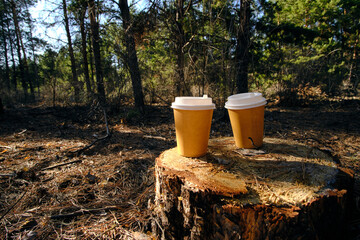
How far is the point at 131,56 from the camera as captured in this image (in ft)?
16.0

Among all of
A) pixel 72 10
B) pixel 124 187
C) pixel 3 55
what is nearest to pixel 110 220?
pixel 124 187

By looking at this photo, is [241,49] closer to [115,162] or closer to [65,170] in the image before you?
[115,162]

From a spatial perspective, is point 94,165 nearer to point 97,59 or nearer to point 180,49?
point 180,49

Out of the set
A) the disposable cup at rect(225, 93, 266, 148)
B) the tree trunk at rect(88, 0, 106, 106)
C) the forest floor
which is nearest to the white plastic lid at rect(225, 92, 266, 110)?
the disposable cup at rect(225, 93, 266, 148)

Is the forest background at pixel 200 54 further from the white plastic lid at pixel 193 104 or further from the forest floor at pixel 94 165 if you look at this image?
the white plastic lid at pixel 193 104

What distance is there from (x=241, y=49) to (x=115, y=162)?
372 cm

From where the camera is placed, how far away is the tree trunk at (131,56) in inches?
184

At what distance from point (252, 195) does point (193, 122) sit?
0.60 m

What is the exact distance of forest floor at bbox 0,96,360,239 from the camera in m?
1.52

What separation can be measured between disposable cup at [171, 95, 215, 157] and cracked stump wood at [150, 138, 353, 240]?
9 centimetres

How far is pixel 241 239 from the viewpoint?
0.92m

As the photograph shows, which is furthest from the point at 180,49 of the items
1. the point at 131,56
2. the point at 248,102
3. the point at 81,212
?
the point at 81,212

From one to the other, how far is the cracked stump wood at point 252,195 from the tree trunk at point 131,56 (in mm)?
4060

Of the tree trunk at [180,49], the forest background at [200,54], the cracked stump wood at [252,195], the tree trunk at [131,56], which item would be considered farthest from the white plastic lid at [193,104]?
the tree trunk at [131,56]
